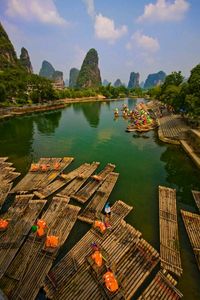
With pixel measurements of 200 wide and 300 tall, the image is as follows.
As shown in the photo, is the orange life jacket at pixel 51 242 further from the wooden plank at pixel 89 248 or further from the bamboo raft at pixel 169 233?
the bamboo raft at pixel 169 233

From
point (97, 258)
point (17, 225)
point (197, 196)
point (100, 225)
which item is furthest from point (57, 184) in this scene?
point (197, 196)

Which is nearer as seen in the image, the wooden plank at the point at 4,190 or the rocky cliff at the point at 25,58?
the wooden plank at the point at 4,190

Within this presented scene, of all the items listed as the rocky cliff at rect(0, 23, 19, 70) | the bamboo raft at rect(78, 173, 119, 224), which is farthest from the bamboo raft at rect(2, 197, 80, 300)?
the rocky cliff at rect(0, 23, 19, 70)

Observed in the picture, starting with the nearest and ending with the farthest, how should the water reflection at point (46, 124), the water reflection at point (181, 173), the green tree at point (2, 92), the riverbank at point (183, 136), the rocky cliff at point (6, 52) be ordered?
the water reflection at point (181, 173) → the riverbank at point (183, 136) → the water reflection at point (46, 124) → the green tree at point (2, 92) → the rocky cliff at point (6, 52)

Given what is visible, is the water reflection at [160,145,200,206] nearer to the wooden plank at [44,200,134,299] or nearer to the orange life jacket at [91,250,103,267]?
the wooden plank at [44,200,134,299]

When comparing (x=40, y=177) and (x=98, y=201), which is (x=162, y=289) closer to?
(x=98, y=201)

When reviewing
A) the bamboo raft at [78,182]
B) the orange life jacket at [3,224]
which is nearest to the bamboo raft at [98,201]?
the bamboo raft at [78,182]
